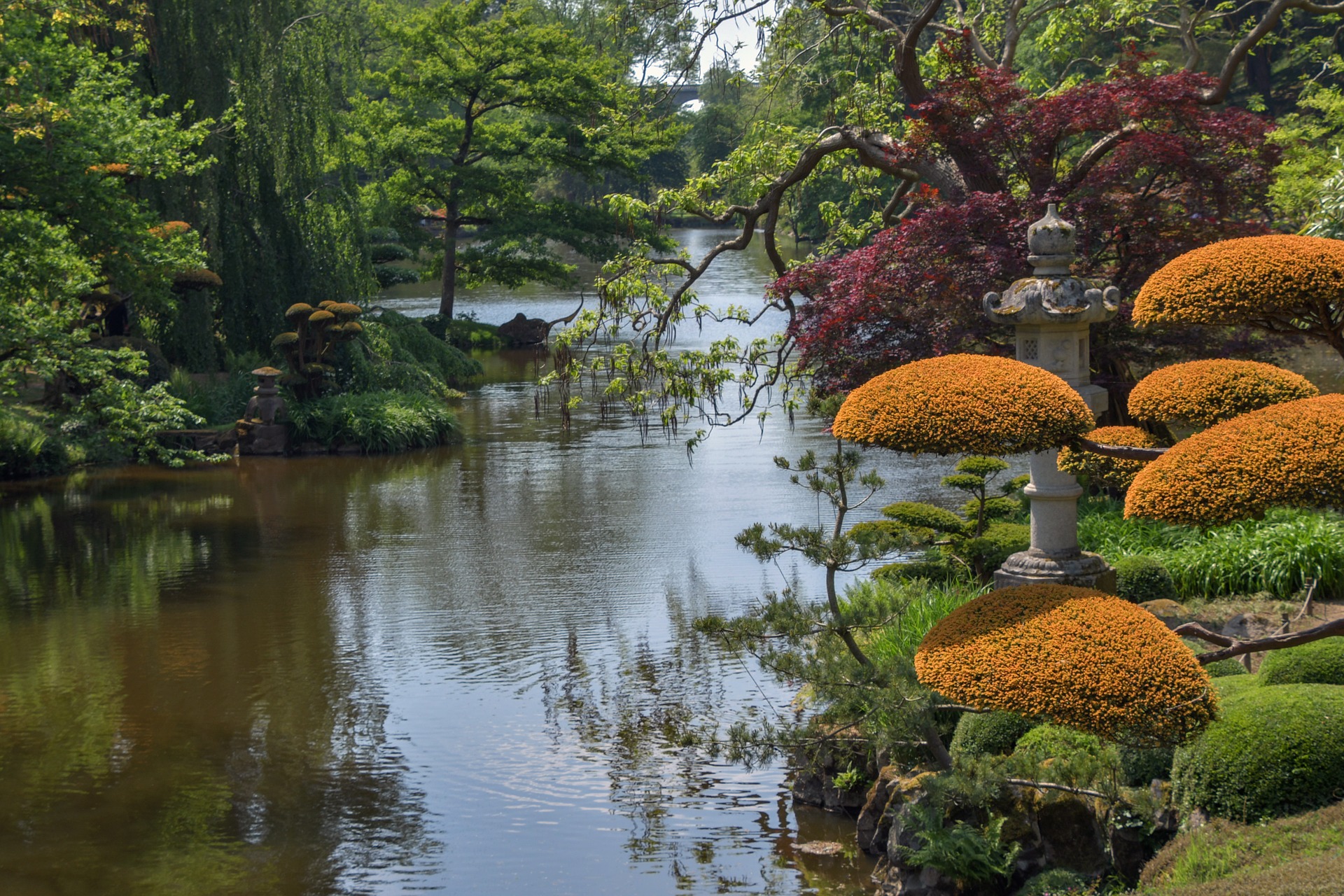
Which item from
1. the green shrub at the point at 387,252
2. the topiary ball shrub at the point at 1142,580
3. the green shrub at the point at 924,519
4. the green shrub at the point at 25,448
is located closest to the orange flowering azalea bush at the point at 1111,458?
the topiary ball shrub at the point at 1142,580

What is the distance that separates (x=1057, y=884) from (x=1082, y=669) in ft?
4.12

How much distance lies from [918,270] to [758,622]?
5.66 meters

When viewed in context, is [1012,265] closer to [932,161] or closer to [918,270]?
[918,270]

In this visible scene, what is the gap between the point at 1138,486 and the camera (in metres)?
5.53

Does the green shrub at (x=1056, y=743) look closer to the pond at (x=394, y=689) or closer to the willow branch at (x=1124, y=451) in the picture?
the pond at (x=394, y=689)

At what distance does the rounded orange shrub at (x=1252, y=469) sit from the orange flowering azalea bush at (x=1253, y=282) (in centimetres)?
68

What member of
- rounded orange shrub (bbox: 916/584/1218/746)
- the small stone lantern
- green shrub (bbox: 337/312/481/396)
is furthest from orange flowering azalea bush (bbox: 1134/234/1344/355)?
green shrub (bbox: 337/312/481/396)

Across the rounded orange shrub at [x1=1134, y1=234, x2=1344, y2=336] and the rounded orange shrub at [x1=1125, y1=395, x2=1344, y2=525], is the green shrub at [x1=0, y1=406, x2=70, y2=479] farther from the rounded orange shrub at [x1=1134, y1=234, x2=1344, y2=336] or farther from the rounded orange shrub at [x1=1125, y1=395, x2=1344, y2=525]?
the rounded orange shrub at [x1=1125, y1=395, x2=1344, y2=525]

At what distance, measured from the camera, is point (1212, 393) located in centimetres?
622

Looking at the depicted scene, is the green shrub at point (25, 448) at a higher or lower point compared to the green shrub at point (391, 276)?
lower

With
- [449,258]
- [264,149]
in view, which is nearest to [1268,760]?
[264,149]

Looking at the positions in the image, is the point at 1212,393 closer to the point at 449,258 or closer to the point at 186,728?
the point at 186,728

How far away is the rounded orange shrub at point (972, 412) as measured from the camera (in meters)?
6.23

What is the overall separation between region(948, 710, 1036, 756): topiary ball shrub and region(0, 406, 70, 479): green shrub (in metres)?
16.5
